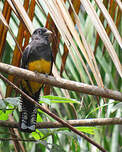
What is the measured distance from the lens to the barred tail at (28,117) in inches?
91.3

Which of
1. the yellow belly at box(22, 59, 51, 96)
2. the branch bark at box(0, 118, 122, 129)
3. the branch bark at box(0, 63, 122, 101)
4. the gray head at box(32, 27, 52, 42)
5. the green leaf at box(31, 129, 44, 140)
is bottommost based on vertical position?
the green leaf at box(31, 129, 44, 140)

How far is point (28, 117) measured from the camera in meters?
2.65

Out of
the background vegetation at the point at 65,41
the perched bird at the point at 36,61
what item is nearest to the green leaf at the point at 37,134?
the background vegetation at the point at 65,41

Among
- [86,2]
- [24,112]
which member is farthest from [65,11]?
[24,112]

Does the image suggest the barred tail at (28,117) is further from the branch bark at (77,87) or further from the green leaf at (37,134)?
the branch bark at (77,87)

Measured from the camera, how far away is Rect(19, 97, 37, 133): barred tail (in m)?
2.32

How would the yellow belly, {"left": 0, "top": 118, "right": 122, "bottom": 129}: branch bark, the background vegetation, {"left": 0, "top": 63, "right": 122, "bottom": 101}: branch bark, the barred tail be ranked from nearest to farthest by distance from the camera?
the background vegetation, {"left": 0, "top": 63, "right": 122, "bottom": 101}: branch bark, {"left": 0, "top": 118, "right": 122, "bottom": 129}: branch bark, the barred tail, the yellow belly

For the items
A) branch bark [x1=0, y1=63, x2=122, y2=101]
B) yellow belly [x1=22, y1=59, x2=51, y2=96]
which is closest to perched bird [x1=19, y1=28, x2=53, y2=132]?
yellow belly [x1=22, y1=59, x2=51, y2=96]

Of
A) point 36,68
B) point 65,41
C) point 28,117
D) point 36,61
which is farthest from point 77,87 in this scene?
point 36,61

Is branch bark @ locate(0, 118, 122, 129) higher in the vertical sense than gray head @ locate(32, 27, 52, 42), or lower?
lower

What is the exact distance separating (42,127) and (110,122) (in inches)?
18.7

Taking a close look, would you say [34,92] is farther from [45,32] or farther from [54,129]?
[54,129]

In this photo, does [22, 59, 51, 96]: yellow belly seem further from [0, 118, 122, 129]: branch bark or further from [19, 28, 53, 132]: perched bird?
[0, 118, 122, 129]: branch bark

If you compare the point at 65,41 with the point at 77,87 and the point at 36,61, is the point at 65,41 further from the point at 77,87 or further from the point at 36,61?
the point at 36,61
